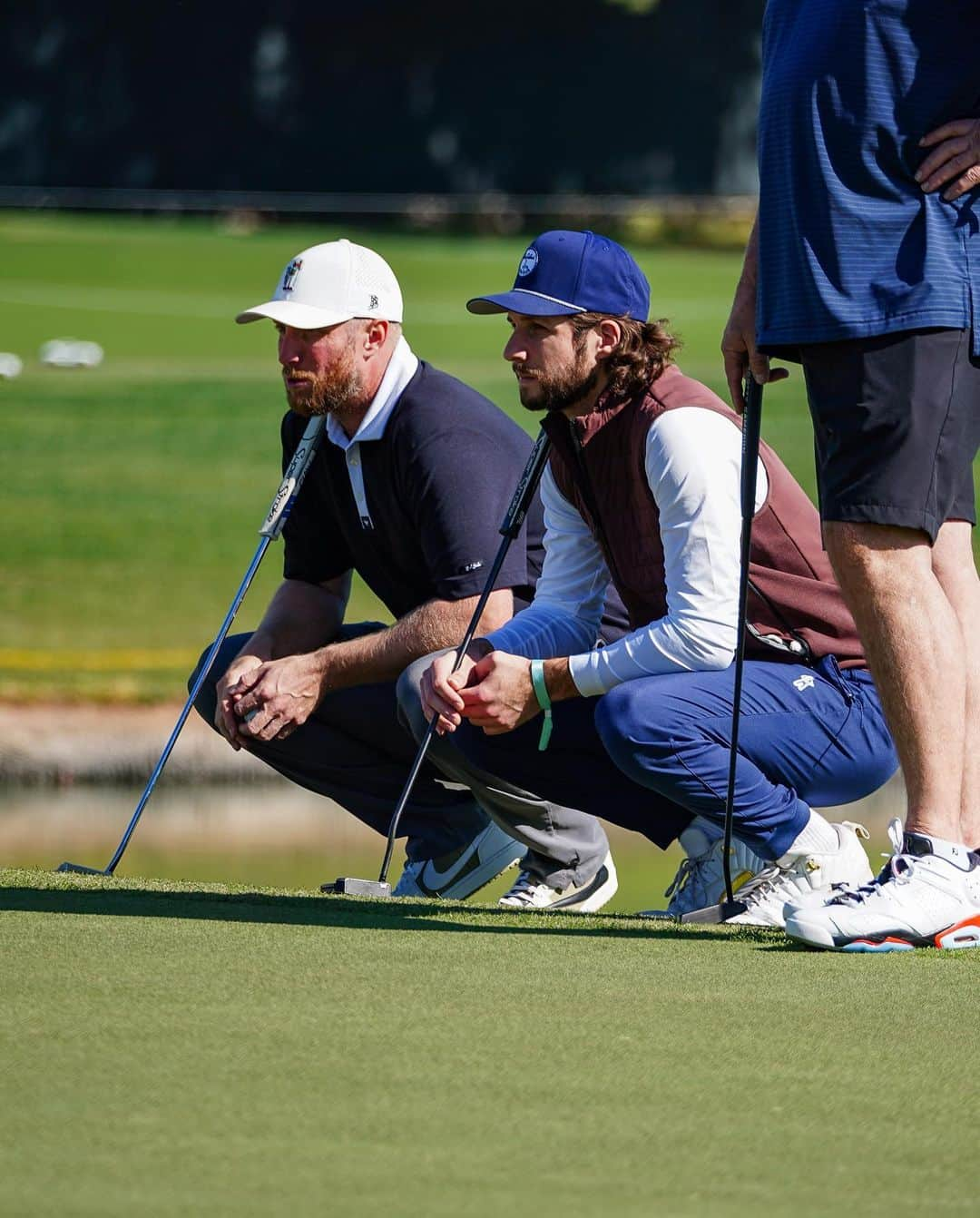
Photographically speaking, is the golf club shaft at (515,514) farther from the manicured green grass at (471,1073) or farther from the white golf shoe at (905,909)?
the white golf shoe at (905,909)

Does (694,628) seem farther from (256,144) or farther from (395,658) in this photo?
(256,144)

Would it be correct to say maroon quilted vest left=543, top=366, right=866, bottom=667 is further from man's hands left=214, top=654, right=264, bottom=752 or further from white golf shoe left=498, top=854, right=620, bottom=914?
→ man's hands left=214, top=654, right=264, bottom=752

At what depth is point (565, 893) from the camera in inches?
159

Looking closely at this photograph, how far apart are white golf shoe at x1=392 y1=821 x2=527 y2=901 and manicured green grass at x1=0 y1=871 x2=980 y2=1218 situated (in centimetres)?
145

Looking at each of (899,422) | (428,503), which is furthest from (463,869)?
(899,422)

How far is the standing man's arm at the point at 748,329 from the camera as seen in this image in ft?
9.57

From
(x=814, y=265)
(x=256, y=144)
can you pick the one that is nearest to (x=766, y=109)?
(x=814, y=265)

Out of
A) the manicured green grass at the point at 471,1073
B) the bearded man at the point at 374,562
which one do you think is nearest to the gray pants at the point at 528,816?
the bearded man at the point at 374,562

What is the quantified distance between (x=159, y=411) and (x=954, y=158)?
10.8 meters

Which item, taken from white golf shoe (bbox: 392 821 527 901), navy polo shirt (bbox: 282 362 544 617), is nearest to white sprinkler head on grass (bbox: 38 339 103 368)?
navy polo shirt (bbox: 282 362 544 617)

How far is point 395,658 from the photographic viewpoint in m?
4.11

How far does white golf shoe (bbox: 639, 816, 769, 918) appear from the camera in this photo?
3508 millimetres

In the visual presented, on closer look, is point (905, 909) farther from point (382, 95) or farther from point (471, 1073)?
point (382, 95)

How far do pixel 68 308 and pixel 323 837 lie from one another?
386 inches
